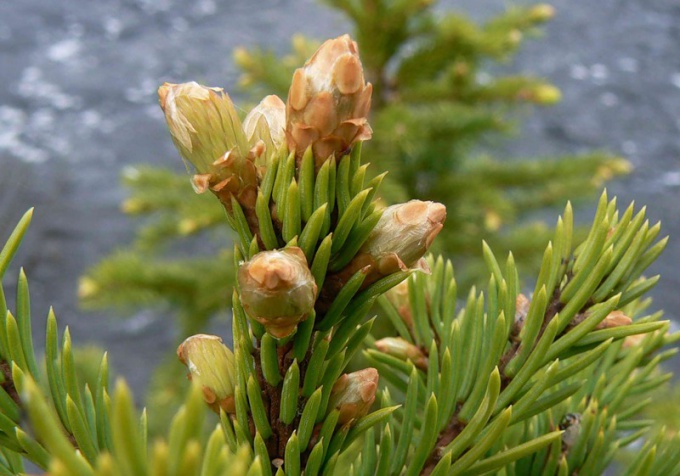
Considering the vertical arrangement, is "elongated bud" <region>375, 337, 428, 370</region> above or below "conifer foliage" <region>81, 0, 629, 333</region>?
above

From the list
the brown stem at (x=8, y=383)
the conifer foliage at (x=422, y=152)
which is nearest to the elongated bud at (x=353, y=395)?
the brown stem at (x=8, y=383)

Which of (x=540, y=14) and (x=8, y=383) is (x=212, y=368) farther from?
(x=540, y=14)

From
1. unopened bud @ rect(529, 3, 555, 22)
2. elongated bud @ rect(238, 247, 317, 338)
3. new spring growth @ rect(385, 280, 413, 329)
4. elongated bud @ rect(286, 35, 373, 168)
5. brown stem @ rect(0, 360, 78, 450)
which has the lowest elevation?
unopened bud @ rect(529, 3, 555, 22)

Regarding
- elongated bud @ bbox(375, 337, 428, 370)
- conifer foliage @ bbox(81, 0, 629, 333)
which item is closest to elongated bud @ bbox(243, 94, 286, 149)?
elongated bud @ bbox(375, 337, 428, 370)

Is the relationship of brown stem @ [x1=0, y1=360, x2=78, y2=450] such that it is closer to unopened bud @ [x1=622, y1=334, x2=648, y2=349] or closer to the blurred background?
unopened bud @ [x1=622, y1=334, x2=648, y2=349]

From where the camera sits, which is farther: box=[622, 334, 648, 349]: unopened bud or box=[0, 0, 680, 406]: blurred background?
box=[0, 0, 680, 406]: blurred background

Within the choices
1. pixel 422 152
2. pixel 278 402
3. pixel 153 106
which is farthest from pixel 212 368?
pixel 153 106

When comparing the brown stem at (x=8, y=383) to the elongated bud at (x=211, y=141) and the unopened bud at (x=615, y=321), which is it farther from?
the unopened bud at (x=615, y=321)
